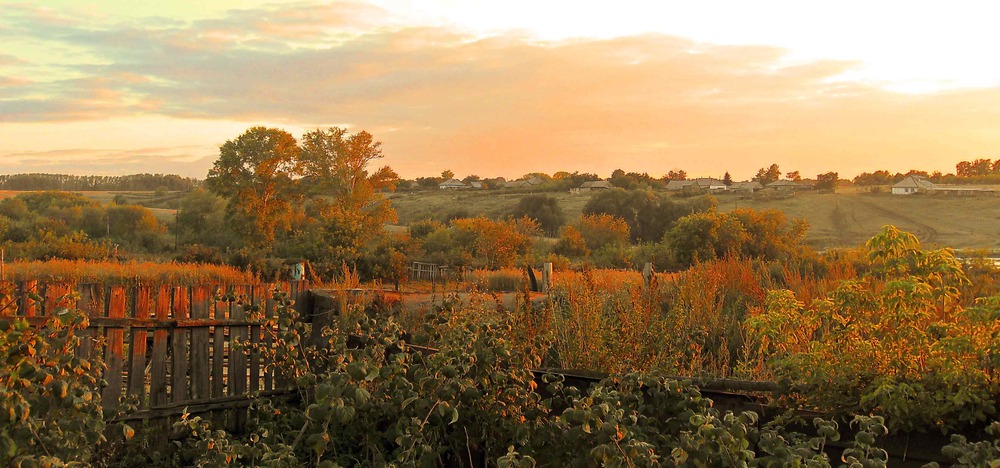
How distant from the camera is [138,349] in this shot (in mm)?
4840

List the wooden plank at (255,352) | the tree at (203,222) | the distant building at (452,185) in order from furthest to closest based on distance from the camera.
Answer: the distant building at (452,185)
the tree at (203,222)
the wooden plank at (255,352)

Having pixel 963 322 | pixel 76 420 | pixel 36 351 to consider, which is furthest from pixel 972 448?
pixel 36 351

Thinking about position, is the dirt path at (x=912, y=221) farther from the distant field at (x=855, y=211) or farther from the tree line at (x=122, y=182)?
the tree line at (x=122, y=182)

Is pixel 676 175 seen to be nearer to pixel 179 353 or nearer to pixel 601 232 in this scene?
pixel 601 232

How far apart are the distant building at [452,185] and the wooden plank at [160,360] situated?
77.6 metres

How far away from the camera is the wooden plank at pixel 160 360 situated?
4.77 metres

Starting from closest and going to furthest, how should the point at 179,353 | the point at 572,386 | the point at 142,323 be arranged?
the point at 572,386
the point at 142,323
the point at 179,353

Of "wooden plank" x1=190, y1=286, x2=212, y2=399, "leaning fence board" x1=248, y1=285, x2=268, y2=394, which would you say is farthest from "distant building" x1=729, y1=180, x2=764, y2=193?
"wooden plank" x1=190, y1=286, x2=212, y2=399

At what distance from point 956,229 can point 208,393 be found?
5787cm

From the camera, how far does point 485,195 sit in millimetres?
74688

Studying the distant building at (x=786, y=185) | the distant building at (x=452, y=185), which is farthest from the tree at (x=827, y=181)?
the distant building at (x=452, y=185)

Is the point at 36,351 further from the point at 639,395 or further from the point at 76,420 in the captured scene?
the point at 639,395

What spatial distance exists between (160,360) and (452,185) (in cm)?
8168

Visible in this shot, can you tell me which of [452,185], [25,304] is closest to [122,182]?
[452,185]
